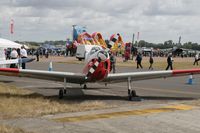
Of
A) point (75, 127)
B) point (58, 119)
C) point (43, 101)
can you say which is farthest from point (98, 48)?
point (75, 127)

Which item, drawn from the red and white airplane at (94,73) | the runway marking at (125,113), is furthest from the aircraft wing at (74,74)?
the runway marking at (125,113)

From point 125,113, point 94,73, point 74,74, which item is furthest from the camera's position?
point 74,74

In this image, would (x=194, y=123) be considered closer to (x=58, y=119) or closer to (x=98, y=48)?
(x=58, y=119)

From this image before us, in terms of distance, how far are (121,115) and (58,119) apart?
185 centimetres

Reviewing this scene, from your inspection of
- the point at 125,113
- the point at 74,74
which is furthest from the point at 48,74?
the point at 125,113

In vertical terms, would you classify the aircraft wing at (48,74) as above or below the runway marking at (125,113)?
above

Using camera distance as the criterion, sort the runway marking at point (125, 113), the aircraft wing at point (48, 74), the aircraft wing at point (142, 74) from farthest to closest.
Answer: the aircraft wing at point (142, 74) → the aircraft wing at point (48, 74) → the runway marking at point (125, 113)

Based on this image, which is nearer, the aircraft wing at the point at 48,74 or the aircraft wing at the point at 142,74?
the aircraft wing at the point at 48,74

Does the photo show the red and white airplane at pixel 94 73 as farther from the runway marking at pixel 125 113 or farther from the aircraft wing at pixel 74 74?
the runway marking at pixel 125 113

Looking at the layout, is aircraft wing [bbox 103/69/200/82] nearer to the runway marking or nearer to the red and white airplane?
the red and white airplane

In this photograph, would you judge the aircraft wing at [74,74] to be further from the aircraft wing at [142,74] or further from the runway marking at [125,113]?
the runway marking at [125,113]

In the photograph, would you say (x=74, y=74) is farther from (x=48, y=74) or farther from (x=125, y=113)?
(x=125, y=113)

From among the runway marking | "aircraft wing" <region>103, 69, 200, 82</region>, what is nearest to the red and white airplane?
"aircraft wing" <region>103, 69, 200, 82</region>

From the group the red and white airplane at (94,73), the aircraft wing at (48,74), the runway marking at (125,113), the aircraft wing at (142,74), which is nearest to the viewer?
the runway marking at (125,113)
